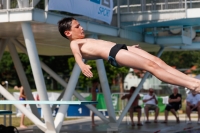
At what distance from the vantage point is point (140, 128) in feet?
58.2

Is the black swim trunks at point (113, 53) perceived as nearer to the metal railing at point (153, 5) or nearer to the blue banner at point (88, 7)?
the blue banner at point (88, 7)

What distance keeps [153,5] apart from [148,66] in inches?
393

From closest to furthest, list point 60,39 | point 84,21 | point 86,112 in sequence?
point 84,21
point 60,39
point 86,112

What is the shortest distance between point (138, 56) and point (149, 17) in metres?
9.30

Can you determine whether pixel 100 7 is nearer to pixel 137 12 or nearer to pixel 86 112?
pixel 137 12

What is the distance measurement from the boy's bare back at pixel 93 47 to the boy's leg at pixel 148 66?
0.27 m

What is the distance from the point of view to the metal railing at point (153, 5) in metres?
15.9

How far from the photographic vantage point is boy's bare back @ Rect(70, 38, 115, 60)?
23.2 ft

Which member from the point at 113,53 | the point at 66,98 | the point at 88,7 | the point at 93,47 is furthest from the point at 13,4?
the point at 113,53

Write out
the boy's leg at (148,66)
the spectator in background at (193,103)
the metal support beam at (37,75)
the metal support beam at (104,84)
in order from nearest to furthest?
1. the boy's leg at (148,66)
2. the metal support beam at (37,75)
3. the metal support beam at (104,84)
4. the spectator in background at (193,103)

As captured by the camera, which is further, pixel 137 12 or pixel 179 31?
pixel 179 31

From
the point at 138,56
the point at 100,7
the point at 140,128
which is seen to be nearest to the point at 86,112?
the point at 140,128

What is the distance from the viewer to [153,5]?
1636 centimetres

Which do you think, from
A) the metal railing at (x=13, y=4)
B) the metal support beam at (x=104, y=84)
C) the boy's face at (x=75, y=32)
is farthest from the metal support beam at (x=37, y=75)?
the boy's face at (x=75, y=32)
